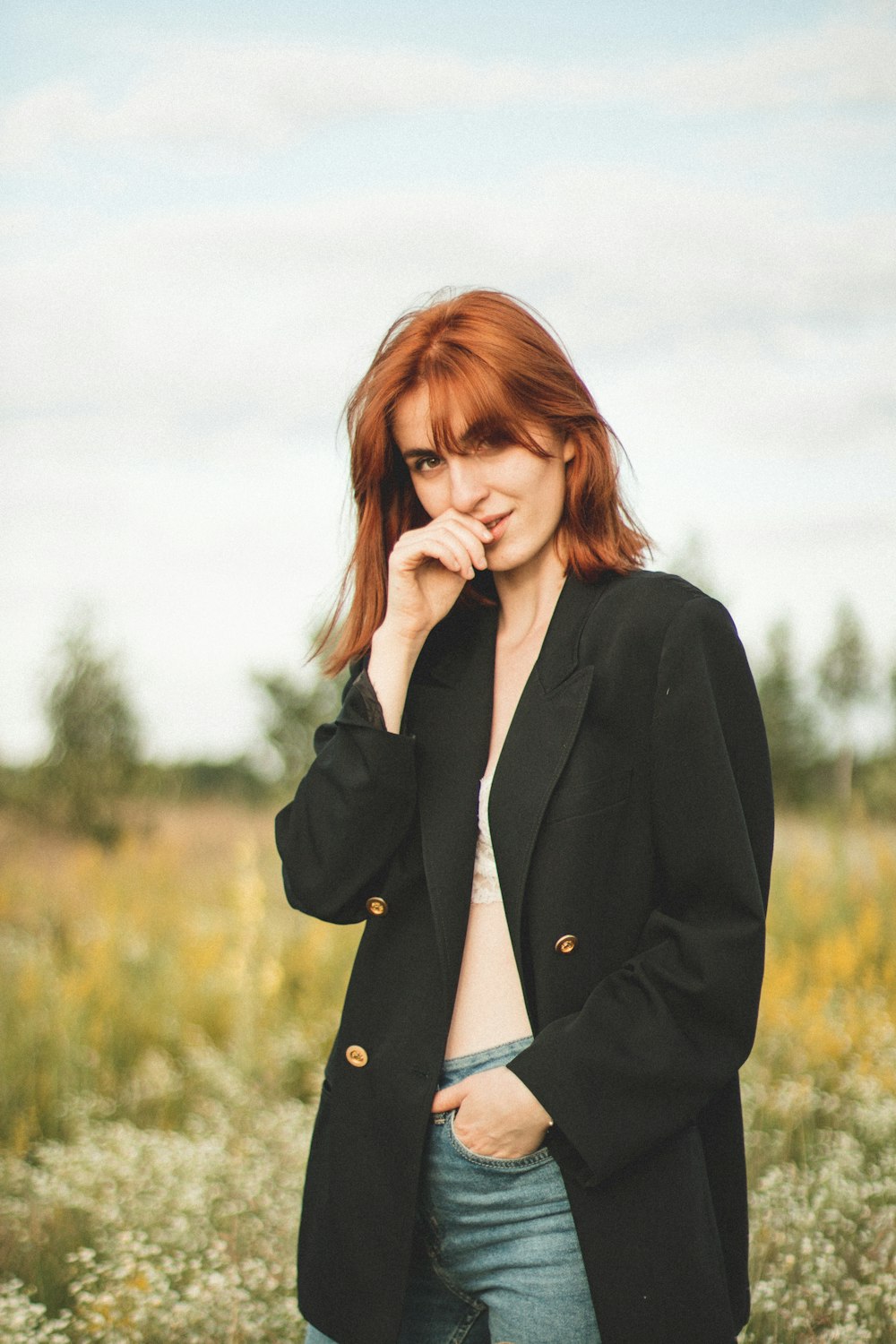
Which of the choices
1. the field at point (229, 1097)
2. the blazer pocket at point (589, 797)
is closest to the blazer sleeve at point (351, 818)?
the blazer pocket at point (589, 797)

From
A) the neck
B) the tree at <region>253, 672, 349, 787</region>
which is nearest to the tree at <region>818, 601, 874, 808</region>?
the tree at <region>253, 672, 349, 787</region>

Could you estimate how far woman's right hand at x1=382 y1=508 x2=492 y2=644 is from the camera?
1.96 meters

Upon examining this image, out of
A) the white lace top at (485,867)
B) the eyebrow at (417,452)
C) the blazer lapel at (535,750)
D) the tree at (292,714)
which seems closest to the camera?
the blazer lapel at (535,750)

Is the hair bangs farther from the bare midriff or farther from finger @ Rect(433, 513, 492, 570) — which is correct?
the bare midriff

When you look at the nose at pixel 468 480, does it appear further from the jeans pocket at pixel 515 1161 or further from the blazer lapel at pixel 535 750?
the jeans pocket at pixel 515 1161

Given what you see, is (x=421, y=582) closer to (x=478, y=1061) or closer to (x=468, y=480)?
(x=468, y=480)

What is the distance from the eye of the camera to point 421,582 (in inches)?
79.0

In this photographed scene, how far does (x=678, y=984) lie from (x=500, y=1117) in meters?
0.31

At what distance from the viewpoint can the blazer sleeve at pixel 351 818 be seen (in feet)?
6.19

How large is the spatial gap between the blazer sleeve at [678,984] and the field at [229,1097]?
137 cm

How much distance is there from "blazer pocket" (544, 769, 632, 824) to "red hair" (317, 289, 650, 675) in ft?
1.15

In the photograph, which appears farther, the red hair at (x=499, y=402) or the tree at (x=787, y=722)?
the tree at (x=787, y=722)

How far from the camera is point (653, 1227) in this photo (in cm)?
172

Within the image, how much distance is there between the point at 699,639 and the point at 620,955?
470mm
